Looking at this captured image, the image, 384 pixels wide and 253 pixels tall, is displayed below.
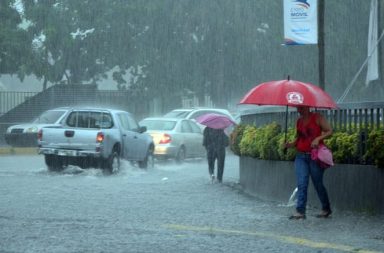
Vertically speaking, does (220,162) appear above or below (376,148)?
below

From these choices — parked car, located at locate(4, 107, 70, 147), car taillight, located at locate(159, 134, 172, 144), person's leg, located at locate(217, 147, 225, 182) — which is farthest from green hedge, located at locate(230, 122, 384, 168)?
parked car, located at locate(4, 107, 70, 147)

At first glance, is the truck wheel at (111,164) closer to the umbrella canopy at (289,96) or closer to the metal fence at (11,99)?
the umbrella canopy at (289,96)

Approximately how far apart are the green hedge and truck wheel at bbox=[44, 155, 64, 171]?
17.5ft

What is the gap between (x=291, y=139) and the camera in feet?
47.8

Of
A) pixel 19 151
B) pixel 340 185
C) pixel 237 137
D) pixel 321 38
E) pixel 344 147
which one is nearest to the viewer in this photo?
pixel 344 147

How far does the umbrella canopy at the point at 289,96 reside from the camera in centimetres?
1222

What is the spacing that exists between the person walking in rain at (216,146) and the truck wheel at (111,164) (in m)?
2.82

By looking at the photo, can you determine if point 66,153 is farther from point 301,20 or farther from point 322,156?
point 322,156

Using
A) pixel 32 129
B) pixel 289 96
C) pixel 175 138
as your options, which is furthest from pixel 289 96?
pixel 32 129

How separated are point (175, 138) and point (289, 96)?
15558 millimetres

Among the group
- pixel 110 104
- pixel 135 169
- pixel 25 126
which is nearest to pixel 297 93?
pixel 135 169

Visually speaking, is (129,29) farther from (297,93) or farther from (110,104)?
(297,93)

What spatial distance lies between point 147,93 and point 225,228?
37077 millimetres

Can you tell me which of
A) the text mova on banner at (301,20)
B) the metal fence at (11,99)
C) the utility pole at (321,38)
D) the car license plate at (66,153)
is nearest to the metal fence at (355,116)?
the text mova on banner at (301,20)
